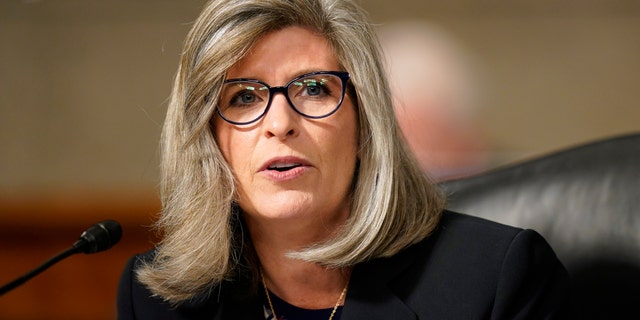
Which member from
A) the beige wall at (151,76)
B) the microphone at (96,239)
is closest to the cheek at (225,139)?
the microphone at (96,239)

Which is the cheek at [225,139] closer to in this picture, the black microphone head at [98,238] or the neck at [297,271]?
the neck at [297,271]

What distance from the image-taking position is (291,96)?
5.34 ft

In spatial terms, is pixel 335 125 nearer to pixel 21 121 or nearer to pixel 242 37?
pixel 242 37

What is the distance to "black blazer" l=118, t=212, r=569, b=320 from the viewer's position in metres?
1.61

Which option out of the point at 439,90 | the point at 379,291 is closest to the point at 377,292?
the point at 379,291

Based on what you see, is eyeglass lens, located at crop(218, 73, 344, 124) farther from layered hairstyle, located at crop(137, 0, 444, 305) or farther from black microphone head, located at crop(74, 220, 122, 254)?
black microphone head, located at crop(74, 220, 122, 254)

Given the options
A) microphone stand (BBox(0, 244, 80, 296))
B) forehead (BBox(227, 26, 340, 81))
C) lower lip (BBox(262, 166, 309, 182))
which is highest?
forehead (BBox(227, 26, 340, 81))

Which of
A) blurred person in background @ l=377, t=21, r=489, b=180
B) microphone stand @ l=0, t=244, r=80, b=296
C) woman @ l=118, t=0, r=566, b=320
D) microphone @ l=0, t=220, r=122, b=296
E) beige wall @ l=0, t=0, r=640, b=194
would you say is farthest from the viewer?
beige wall @ l=0, t=0, r=640, b=194

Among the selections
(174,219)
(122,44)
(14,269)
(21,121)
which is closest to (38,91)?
(21,121)

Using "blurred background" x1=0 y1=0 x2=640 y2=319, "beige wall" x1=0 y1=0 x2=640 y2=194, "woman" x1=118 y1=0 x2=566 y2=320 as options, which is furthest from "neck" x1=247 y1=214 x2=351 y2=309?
"beige wall" x1=0 y1=0 x2=640 y2=194

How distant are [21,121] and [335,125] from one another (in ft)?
10.3

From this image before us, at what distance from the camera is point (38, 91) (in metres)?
4.39

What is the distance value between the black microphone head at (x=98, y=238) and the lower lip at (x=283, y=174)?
0.30m

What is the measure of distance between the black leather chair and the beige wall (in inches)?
91.6
